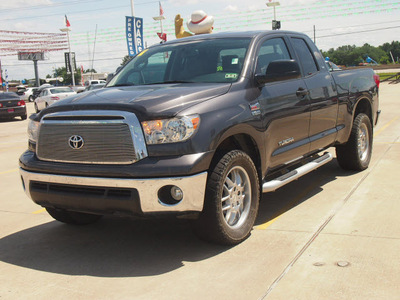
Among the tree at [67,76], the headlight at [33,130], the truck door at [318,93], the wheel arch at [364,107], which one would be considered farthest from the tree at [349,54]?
the headlight at [33,130]

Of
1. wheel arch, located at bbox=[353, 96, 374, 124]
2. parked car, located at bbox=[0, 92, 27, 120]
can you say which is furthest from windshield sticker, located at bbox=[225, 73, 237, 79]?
parked car, located at bbox=[0, 92, 27, 120]

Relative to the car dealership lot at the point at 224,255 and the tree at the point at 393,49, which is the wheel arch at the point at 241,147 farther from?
the tree at the point at 393,49

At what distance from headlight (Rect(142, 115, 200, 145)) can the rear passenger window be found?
2447 millimetres

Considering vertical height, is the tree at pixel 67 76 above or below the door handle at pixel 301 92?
below

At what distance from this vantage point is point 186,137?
383cm

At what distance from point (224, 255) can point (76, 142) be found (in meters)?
1.54

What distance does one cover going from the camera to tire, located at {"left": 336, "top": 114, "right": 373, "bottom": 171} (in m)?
6.86

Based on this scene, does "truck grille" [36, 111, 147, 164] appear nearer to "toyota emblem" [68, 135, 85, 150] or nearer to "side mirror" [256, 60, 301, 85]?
"toyota emblem" [68, 135, 85, 150]

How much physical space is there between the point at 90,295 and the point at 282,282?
53.6 inches

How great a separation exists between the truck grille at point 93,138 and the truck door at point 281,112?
56.6 inches

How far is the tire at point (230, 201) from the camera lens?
13.1 ft

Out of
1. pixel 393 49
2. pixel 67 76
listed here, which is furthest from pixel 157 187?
pixel 67 76

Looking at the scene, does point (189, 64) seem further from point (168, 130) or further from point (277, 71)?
point (168, 130)

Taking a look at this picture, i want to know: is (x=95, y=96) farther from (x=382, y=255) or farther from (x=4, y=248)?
(x=382, y=255)
